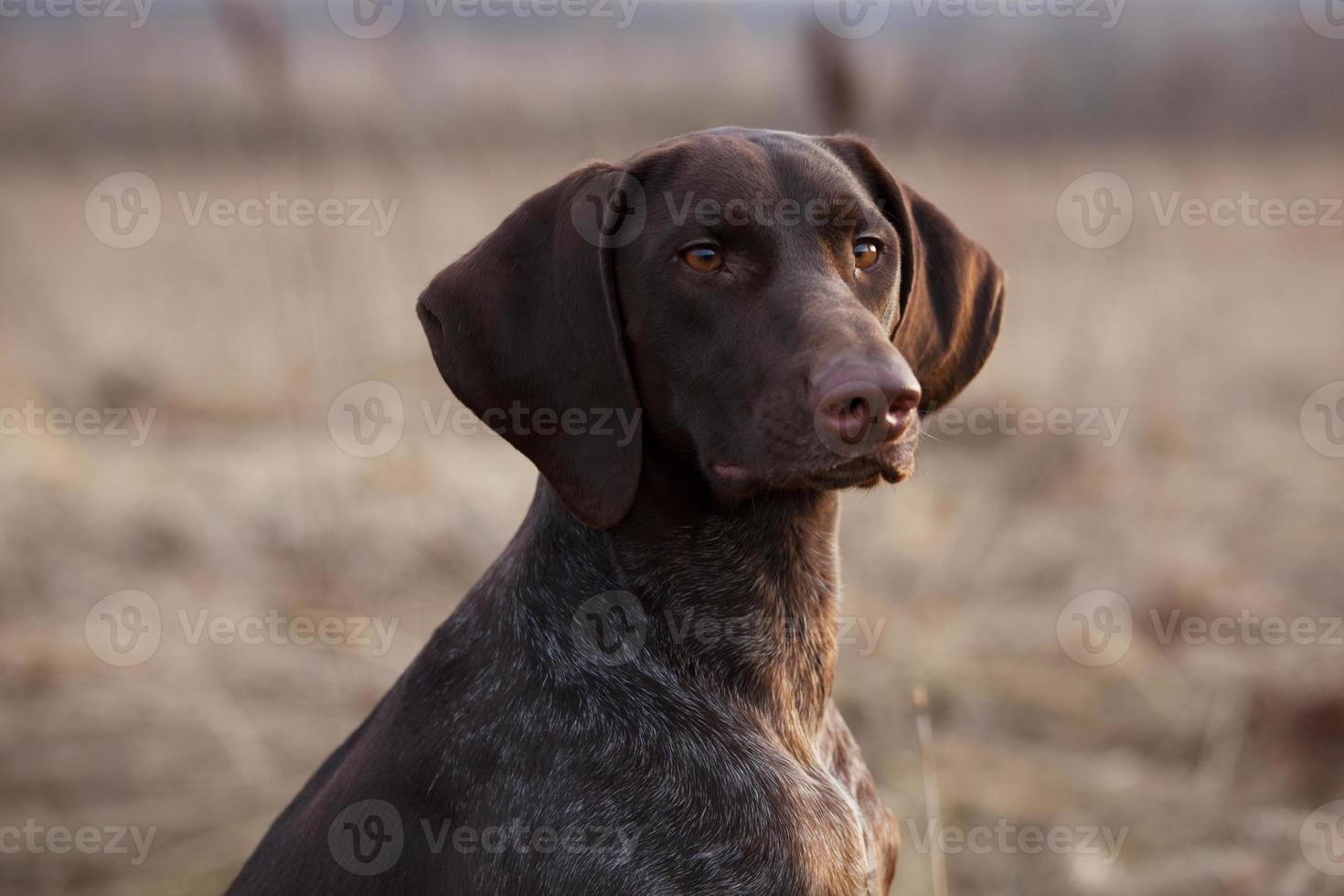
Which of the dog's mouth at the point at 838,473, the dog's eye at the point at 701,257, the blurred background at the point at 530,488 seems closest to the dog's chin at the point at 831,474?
the dog's mouth at the point at 838,473

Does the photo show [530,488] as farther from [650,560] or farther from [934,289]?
[650,560]

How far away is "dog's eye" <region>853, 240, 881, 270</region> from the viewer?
311 centimetres

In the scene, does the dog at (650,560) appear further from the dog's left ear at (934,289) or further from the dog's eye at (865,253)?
the dog's left ear at (934,289)

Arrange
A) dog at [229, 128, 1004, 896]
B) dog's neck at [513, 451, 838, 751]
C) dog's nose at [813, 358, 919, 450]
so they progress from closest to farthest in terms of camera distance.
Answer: dog's nose at [813, 358, 919, 450]
dog at [229, 128, 1004, 896]
dog's neck at [513, 451, 838, 751]

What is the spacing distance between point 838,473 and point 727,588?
49 cm

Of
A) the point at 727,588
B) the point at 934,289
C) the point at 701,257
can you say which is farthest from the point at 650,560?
the point at 934,289

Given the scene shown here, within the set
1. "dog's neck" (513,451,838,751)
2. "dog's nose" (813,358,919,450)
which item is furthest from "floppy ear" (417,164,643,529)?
"dog's nose" (813,358,919,450)

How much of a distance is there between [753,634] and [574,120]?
4580 millimetres

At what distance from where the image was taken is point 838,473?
280cm

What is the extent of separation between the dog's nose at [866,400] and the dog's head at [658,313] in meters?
0.13

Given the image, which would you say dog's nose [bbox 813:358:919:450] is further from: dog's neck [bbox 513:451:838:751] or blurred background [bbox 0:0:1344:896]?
blurred background [bbox 0:0:1344:896]

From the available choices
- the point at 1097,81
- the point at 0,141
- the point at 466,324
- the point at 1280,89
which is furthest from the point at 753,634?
the point at 0,141

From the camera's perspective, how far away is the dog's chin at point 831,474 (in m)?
2.78

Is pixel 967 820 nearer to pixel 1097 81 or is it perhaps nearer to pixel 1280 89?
pixel 1097 81
